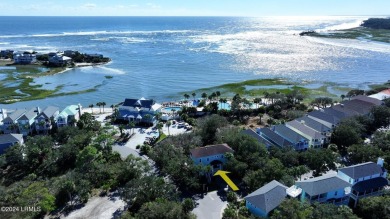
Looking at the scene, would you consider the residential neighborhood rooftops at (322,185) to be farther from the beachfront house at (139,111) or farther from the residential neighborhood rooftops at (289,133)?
the beachfront house at (139,111)

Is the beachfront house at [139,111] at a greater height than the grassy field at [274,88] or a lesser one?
greater

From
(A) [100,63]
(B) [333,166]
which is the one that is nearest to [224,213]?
(B) [333,166]

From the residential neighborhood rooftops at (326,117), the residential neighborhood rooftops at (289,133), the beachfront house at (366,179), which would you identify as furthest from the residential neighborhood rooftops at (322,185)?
the residential neighborhood rooftops at (326,117)

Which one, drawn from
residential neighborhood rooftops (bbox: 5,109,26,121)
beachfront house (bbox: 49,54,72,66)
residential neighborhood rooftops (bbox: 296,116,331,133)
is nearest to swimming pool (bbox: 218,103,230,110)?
residential neighborhood rooftops (bbox: 296,116,331,133)

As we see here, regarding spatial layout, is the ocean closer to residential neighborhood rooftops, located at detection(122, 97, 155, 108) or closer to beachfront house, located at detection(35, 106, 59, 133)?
residential neighborhood rooftops, located at detection(122, 97, 155, 108)

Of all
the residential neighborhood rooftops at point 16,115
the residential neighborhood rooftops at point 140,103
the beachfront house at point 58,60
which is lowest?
the residential neighborhood rooftops at point 140,103

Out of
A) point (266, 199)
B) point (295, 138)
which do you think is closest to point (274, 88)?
point (295, 138)

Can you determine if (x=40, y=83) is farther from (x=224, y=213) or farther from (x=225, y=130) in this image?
(x=224, y=213)

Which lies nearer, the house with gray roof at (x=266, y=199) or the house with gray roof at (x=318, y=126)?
the house with gray roof at (x=266, y=199)
